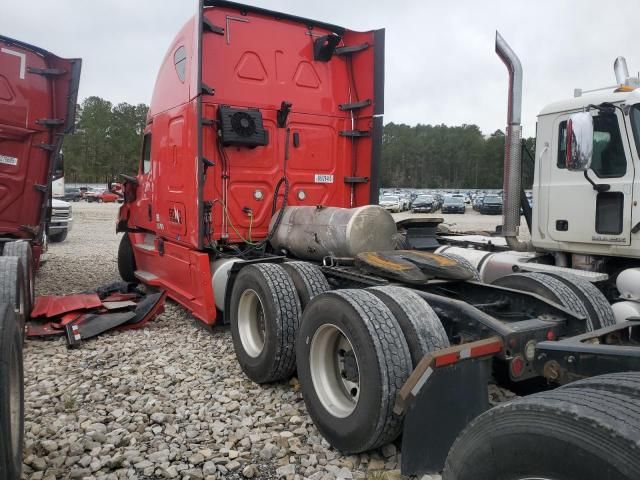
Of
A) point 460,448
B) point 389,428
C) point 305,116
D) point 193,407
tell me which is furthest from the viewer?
point 305,116

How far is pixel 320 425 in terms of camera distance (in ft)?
10.4

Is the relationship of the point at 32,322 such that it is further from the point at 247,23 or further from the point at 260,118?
the point at 247,23

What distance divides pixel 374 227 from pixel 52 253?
33.4 feet

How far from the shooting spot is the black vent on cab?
5332 millimetres

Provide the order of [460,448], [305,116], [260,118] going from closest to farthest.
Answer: [460,448], [260,118], [305,116]

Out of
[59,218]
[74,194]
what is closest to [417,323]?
[59,218]

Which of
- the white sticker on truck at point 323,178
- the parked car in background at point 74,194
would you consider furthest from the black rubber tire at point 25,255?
the parked car in background at point 74,194

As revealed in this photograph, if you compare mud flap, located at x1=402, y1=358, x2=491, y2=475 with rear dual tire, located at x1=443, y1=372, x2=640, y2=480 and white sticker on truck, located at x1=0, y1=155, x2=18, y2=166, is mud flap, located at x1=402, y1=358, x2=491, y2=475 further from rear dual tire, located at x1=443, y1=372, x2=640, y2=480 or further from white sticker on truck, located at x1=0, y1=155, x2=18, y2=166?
white sticker on truck, located at x1=0, y1=155, x2=18, y2=166

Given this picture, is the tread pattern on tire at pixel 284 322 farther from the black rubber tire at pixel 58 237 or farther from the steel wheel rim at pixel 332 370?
the black rubber tire at pixel 58 237

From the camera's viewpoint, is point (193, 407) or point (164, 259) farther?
point (164, 259)

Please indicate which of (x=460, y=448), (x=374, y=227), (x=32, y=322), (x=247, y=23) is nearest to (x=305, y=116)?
(x=247, y=23)

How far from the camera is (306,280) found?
4.19 metres

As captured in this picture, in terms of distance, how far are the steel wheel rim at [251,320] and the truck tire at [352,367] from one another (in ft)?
3.44

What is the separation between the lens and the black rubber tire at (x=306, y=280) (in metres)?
4.12
